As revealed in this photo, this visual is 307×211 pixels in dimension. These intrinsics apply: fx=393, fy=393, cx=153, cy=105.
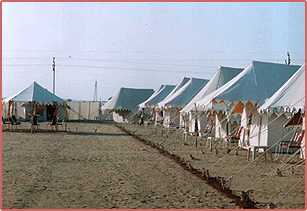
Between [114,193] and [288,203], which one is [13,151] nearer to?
[114,193]

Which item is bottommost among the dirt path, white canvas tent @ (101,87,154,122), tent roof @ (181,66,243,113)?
the dirt path

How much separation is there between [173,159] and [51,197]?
4.91m

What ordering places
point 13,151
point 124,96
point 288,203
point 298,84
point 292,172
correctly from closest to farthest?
1. point 288,203
2. point 292,172
3. point 298,84
4. point 13,151
5. point 124,96

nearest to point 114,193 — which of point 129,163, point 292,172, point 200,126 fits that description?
point 129,163

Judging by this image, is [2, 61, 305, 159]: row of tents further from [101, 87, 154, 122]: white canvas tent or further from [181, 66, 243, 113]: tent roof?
[101, 87, 154, 122]: white canvas tent

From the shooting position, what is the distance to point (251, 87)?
1236cm

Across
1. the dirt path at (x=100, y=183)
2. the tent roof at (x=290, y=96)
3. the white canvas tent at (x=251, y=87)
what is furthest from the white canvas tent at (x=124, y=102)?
the tent roof at (x=290, y=96)

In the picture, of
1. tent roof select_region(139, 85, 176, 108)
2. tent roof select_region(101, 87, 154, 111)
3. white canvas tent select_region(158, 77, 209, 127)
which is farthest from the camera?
tent roof select_region(101, 87, 154, 111)

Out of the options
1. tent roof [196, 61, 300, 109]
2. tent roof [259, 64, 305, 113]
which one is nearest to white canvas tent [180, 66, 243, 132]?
tent roof [196, 61, 300, 109]

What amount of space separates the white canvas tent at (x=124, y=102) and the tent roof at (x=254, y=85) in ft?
74.3

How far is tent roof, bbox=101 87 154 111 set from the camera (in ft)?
116

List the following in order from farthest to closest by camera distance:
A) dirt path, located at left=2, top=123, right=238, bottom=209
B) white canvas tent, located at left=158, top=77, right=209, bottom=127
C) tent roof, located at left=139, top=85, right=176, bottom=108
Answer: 1. tent roof, located at left=139, top=85, right=176, bottom=108
2. white canvas tent, located at left=158, top=77, right=209, bottom=127
3. dirt path, located at left=2, top=123, right=238, bottom=209

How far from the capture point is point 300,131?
1006 centimetres

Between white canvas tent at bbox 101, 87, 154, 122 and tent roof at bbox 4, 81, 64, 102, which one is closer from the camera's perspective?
tent roof at bbox 4, 81, 64, 102
